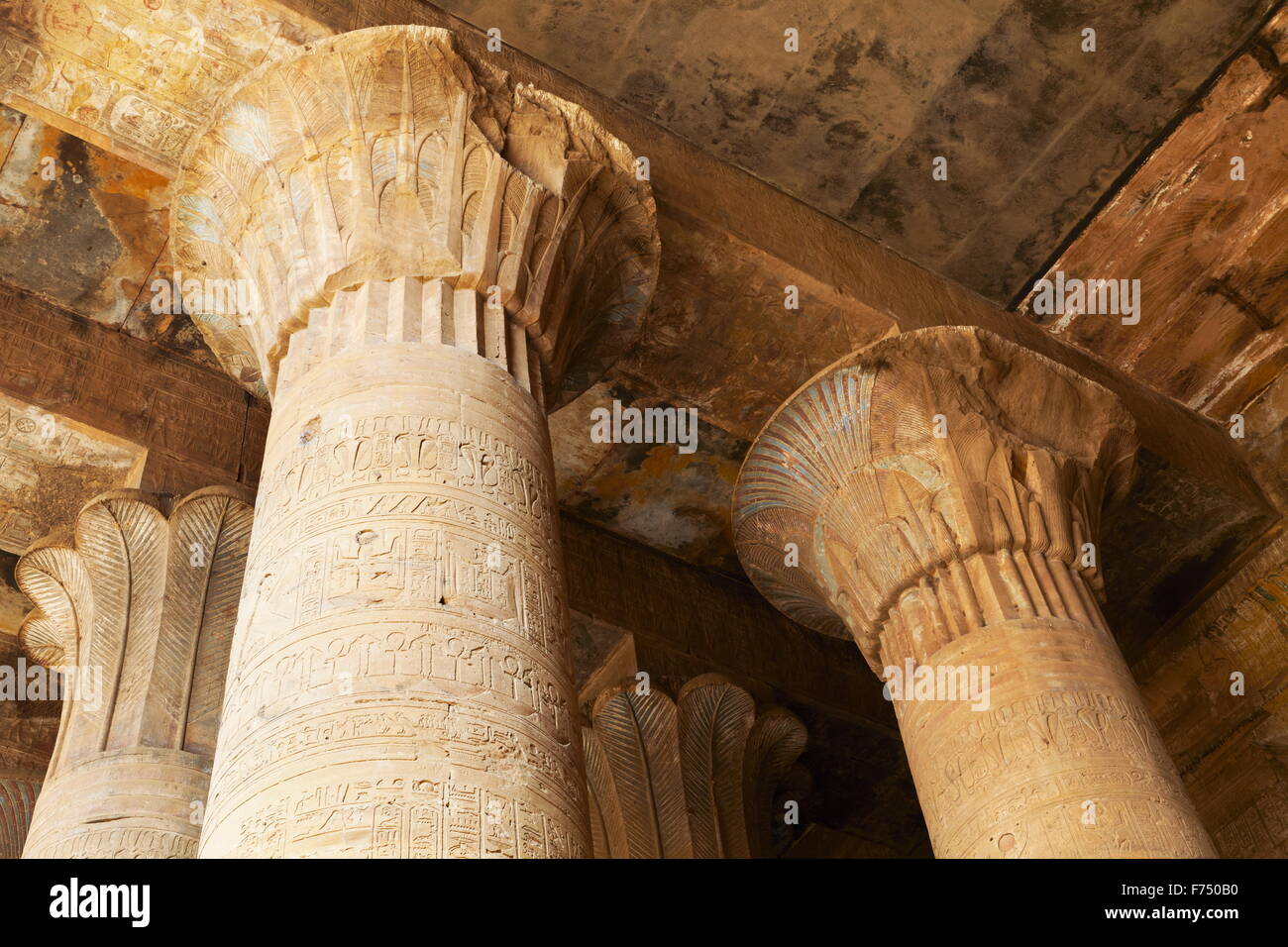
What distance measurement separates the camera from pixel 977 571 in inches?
235

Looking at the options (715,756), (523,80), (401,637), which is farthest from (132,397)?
(401,637)

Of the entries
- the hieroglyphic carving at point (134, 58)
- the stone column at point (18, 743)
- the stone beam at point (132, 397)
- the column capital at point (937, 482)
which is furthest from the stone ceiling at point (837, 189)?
the stone column at point (18, 743)

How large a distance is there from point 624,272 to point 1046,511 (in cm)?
205

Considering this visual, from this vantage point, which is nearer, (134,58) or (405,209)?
(405,209)

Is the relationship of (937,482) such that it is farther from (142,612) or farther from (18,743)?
(18,743)

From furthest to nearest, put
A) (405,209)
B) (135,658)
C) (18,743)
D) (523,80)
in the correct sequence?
1. (18,743)
2. (523,80)
3. (135,658)
4. (405,209)

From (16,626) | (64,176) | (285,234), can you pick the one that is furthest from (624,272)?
(16,626)

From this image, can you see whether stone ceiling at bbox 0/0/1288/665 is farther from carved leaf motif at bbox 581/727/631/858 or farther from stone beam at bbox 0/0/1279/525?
carved leaf motif at bbox 581/727/631/858

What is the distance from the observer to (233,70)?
5961 millimetres

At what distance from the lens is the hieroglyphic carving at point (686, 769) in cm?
721

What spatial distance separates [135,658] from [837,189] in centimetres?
428

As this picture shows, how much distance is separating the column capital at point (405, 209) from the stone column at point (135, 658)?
0.79m

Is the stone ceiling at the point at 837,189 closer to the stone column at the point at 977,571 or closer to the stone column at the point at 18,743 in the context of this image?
the stone column at the point at 977,571

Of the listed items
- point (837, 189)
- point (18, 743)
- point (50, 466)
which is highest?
point (837, 189)
